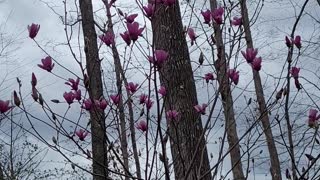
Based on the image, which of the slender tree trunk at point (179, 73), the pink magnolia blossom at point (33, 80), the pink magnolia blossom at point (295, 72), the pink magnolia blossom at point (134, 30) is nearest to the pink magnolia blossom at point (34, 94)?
the pink magnolia blossom at point (33, 80)

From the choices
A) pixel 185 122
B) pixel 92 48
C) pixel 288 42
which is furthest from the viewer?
pixel 92 48

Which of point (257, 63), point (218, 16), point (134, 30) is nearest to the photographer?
point (134, 30)

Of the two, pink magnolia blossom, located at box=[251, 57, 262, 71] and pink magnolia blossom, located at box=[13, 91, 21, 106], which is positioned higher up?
pink magnolia blossom, located at box=[251, 57, 262, 71]

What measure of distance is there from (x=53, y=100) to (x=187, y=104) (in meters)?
1.63

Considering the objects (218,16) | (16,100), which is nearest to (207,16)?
(218,16)

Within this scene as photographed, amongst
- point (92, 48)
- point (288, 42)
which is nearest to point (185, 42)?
point (288, 42)

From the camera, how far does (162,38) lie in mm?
4250

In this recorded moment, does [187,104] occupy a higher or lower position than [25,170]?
lower

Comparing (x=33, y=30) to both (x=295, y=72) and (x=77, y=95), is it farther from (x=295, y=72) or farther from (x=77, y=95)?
(x=295, y=72)

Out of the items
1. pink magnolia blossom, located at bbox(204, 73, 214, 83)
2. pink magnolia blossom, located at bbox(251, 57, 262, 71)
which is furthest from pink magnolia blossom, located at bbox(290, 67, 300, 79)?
pink magnolia blossom, located at bbox(204, 73, 214, 83)

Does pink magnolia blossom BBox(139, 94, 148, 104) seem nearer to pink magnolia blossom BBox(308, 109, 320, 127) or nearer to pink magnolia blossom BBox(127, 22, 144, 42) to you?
pink magnolia blossom BBox(127, 22, 144, 42)

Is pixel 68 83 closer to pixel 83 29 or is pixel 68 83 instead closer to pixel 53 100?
pixel 53 100

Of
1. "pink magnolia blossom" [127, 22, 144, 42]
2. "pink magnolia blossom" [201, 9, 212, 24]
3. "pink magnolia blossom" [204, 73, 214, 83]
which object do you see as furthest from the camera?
"pink magnolia blossom" [204, 73, 214, 83]

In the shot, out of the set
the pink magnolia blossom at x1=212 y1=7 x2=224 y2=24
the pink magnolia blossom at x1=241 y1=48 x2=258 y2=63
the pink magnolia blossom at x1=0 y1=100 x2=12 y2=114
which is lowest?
the pink magnolia blossom at x1=0 y1=100 x2=12 y2=114
